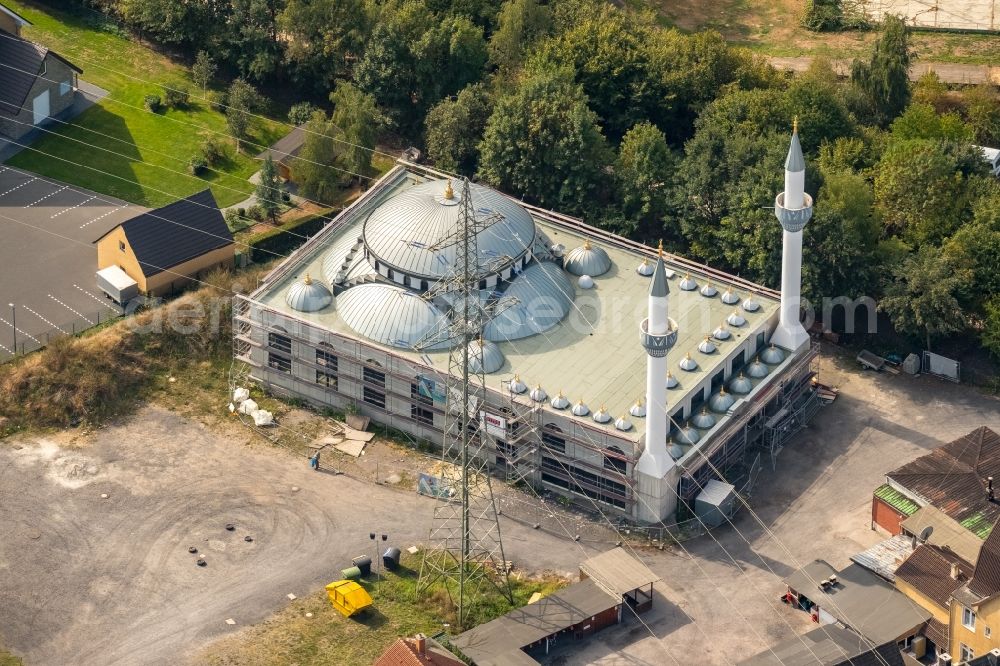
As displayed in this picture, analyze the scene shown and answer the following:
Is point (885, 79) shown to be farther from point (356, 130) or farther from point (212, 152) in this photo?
point (212, 152)

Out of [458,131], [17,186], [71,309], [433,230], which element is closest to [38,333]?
[71,309]

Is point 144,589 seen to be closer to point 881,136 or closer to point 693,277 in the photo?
point 693,277

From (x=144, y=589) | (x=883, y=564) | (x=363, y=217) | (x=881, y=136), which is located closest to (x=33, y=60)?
(x=363, y=217)

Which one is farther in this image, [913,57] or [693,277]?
[913,57]

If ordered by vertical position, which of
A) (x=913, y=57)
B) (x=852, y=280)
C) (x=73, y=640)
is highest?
(x=913, y=57)

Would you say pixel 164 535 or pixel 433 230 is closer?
pixel 164 535

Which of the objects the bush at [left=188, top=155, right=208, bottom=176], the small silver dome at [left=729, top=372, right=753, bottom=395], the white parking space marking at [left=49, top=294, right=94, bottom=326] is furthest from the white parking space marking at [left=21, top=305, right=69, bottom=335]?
the small silver dome at [left=729, top=372, right=753, bottom=395]

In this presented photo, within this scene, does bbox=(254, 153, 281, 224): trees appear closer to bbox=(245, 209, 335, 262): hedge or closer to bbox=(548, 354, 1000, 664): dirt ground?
bbox=(245, 209, 335, 262): hedge
